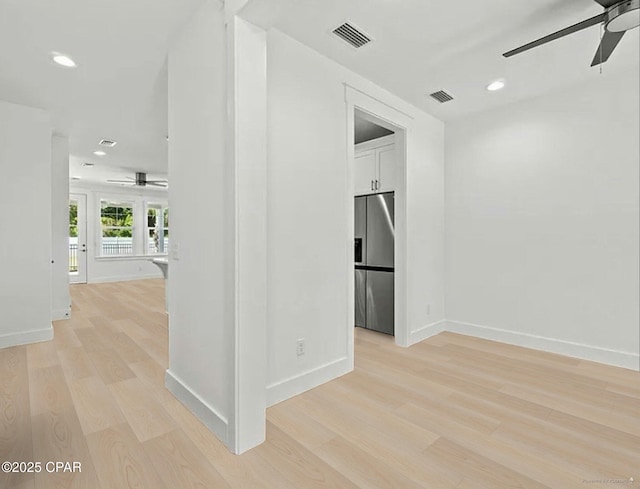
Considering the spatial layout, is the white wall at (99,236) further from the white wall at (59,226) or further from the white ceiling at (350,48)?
the white ceiling at (350,48)

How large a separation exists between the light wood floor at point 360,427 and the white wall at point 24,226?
460 millimetres

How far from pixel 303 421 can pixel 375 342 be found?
181 cm

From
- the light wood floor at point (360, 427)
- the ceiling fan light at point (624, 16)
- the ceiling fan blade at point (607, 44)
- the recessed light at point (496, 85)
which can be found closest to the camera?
the light wood floor at point (360, 427)

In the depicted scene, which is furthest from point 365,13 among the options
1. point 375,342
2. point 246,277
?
point 375,342

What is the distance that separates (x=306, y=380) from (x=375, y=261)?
6.32 feet

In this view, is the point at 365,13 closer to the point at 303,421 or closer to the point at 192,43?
the point at 192,43

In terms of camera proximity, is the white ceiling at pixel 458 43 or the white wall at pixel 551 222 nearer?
the white ceiling at pixel 458 43

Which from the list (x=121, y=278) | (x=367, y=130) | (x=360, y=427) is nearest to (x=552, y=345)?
(x=360, y=427)

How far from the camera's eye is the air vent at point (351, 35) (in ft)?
7.75

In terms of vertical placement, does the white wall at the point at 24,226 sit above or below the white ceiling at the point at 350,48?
below

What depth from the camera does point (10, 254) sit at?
362 centimetres

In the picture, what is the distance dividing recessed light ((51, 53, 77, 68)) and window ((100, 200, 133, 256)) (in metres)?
7.18

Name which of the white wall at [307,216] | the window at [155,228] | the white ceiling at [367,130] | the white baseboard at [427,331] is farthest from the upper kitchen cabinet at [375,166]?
the window at [155,228]

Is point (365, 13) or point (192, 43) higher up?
point (365, 13)
